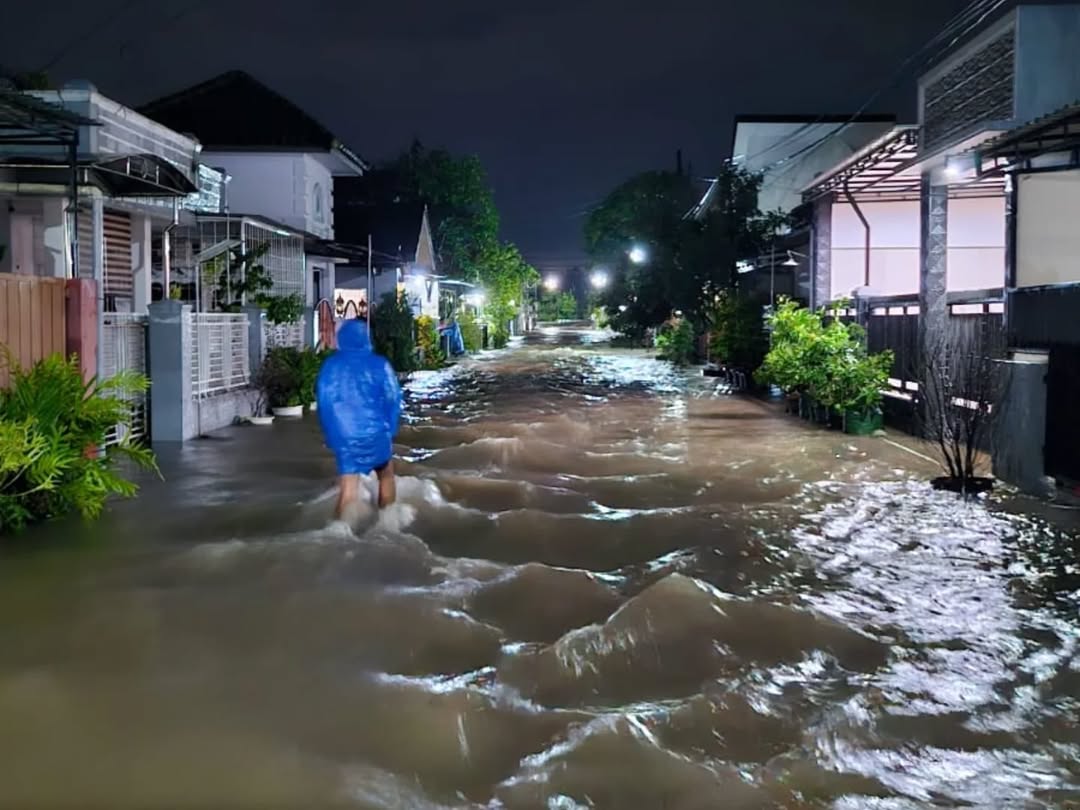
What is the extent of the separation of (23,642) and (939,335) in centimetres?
1335

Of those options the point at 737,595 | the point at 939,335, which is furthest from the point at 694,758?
the point at 939,335

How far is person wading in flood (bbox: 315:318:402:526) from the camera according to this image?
918 cm

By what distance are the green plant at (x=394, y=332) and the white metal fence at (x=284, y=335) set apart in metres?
5.20

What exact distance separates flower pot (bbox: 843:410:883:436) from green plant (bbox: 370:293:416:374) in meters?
14.7

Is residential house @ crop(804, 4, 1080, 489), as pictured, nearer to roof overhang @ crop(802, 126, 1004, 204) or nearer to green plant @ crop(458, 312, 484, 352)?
roof overhang @ crop(802, 126, 1004, 204)

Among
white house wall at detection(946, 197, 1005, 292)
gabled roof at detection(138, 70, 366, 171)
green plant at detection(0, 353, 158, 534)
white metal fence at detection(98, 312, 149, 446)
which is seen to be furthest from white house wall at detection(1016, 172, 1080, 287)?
gabled roof at detection(138, 70, 366, 171)

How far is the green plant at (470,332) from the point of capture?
47.8 metres

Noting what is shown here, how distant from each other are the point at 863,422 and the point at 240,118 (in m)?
20.6

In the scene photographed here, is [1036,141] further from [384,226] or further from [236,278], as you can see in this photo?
[384,226]

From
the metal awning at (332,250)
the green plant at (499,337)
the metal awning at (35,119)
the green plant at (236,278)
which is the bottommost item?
the green plant at (499,337)

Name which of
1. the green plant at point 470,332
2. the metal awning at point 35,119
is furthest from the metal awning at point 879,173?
the green plant at point 470,332

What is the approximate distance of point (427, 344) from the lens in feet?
115

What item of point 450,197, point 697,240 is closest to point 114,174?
point 697,240

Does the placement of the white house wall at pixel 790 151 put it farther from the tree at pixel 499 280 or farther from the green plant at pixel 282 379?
the green plant at pixel 282 379
